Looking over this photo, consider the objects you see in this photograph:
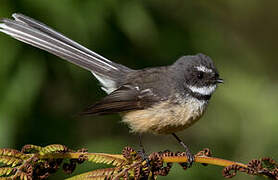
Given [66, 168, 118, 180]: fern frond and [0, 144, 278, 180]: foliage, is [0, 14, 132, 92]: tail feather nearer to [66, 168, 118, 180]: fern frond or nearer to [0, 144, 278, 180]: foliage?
[0, 144, 278, 180]: foliage

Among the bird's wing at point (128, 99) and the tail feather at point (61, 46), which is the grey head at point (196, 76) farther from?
the tail feather at point (61, 46)

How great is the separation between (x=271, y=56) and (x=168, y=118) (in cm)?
330

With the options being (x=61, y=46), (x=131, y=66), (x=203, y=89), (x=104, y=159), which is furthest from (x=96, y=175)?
(x=131, y=66)

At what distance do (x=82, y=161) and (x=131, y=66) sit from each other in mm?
2811

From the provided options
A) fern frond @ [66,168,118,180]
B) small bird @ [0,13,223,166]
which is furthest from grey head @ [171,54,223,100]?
fern frond @ [66,168,118,180]

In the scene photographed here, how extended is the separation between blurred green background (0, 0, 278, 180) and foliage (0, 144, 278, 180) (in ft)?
5.39

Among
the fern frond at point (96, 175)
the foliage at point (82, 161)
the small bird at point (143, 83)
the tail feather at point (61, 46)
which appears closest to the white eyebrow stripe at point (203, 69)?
the small bird at point (143, 83)

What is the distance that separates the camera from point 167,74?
505cm

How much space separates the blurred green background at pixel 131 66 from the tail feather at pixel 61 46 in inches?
4.0

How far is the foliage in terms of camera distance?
2572 millimetres

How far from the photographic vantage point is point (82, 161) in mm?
2760

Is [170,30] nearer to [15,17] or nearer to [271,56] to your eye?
[15,17]

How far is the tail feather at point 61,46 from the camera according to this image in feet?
14.2

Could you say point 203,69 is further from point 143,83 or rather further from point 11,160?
point 11,160
